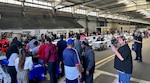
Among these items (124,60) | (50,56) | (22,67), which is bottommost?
(22,67)

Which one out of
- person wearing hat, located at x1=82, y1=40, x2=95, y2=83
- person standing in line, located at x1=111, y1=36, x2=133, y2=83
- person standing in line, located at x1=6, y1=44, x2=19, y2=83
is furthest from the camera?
person standing in line, located at x1=6, y1=44, x2=19, y2=83

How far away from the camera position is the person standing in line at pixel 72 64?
3.27 m

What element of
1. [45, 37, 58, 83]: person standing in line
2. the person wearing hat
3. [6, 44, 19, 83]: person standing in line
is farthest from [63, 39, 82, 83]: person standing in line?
[6, 44, 19, 83]: person standing in line

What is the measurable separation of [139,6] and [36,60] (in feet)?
71.3

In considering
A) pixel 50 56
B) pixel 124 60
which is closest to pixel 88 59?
pixel 124 60

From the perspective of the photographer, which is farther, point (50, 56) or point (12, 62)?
point (50, 56)

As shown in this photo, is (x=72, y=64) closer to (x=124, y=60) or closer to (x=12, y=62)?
(x=124, y=60)

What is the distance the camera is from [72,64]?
10.9 ft

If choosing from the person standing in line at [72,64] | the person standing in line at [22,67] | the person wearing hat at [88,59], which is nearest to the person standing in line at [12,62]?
the person standing in line at [22,67]

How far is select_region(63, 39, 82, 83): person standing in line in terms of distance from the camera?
3267 mm

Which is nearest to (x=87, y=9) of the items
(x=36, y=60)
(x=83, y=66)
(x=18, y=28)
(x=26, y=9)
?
(x=26, y=9)

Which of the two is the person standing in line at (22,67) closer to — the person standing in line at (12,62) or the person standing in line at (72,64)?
the person standing in line at (12,62)

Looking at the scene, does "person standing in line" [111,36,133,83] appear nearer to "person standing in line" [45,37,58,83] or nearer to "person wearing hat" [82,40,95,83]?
Result: "person wearing hat" [82,40,95,83]

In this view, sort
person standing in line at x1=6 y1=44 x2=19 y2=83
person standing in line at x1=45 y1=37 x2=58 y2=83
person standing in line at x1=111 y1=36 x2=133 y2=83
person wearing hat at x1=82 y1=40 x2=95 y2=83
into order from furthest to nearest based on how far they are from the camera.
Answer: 1. person standing in line at x1=45 y1=37 x2=58 y2=83
2. person standing in line at x1=6 y1=44 x2=19 y2=83
3. person wearing hat at x1=82 y1=40 x2=95 y2=83
4. person standing in line at x1=111 y1=36 x2=133 y2=83
